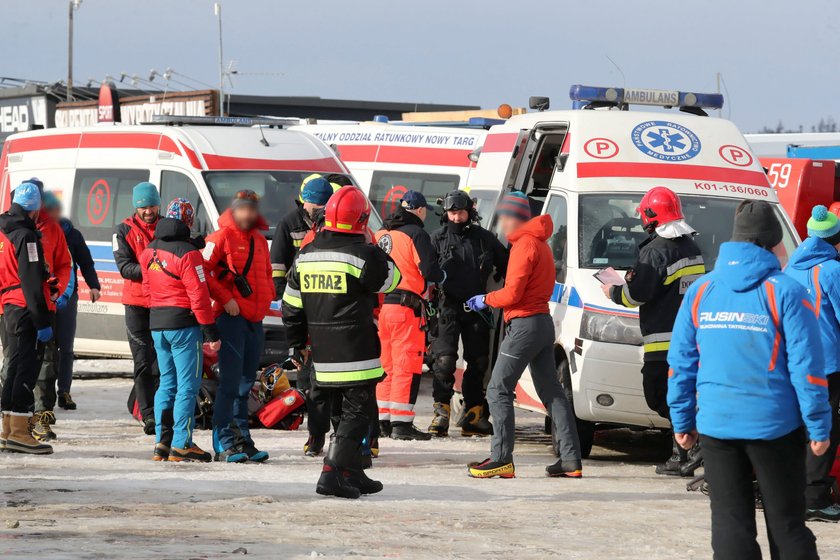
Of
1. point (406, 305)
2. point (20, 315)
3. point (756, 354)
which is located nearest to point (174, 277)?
point (20, 315)

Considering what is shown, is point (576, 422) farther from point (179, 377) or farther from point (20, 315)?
point (20, 315)

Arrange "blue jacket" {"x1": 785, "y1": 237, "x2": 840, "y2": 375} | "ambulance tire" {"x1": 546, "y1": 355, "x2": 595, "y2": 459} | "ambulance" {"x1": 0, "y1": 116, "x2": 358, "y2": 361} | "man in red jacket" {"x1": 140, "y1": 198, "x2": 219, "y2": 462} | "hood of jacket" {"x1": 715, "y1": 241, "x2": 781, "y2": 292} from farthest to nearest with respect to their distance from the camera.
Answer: "ambulance" {"x1": 0, "y1": 116, "x2": 358, "y2": 361} < "ambulance tire" {"x1": 546, "y1": 355, "x2": 595, "y2": 459} < "man in red jacket" {"x1": 140, "y1": 198, "x2": 219, "y2": 462} < "blue jacket" {"x1": 785, "y1": 237, "x2": 840, "y2": 375} < "hood of jacket" {"x1": 715, "y1": 241, "x2": 781, "y2": 292}

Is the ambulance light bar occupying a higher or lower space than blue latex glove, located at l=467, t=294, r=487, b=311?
higher

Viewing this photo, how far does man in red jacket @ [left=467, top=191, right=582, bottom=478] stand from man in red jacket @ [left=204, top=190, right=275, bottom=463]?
1.63 meters

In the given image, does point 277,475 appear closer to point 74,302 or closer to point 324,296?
point 324,296

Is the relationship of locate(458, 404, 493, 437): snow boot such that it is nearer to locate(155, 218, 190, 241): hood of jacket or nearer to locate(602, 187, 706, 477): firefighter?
locate(602, 187, 706, 477): firefighter

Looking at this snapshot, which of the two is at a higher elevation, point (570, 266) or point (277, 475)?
point (570, 266)

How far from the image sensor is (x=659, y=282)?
30.1 ft

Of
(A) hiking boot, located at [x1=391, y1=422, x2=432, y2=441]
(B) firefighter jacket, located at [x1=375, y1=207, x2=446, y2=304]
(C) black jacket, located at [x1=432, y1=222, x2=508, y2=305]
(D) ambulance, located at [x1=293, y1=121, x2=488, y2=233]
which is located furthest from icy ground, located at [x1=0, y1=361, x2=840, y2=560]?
(D) ambulance, located at [x1=293, y1=121, x2=488, y2=233]

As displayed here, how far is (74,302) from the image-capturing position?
12797 mm

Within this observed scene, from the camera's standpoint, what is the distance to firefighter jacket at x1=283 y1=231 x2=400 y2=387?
27.2 feet

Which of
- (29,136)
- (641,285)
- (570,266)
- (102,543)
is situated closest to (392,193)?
(29,136)

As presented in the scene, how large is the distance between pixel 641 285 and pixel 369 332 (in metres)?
1.93

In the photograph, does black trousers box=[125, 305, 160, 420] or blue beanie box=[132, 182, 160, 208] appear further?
black trousers box=[125, 305, 160, 420]
